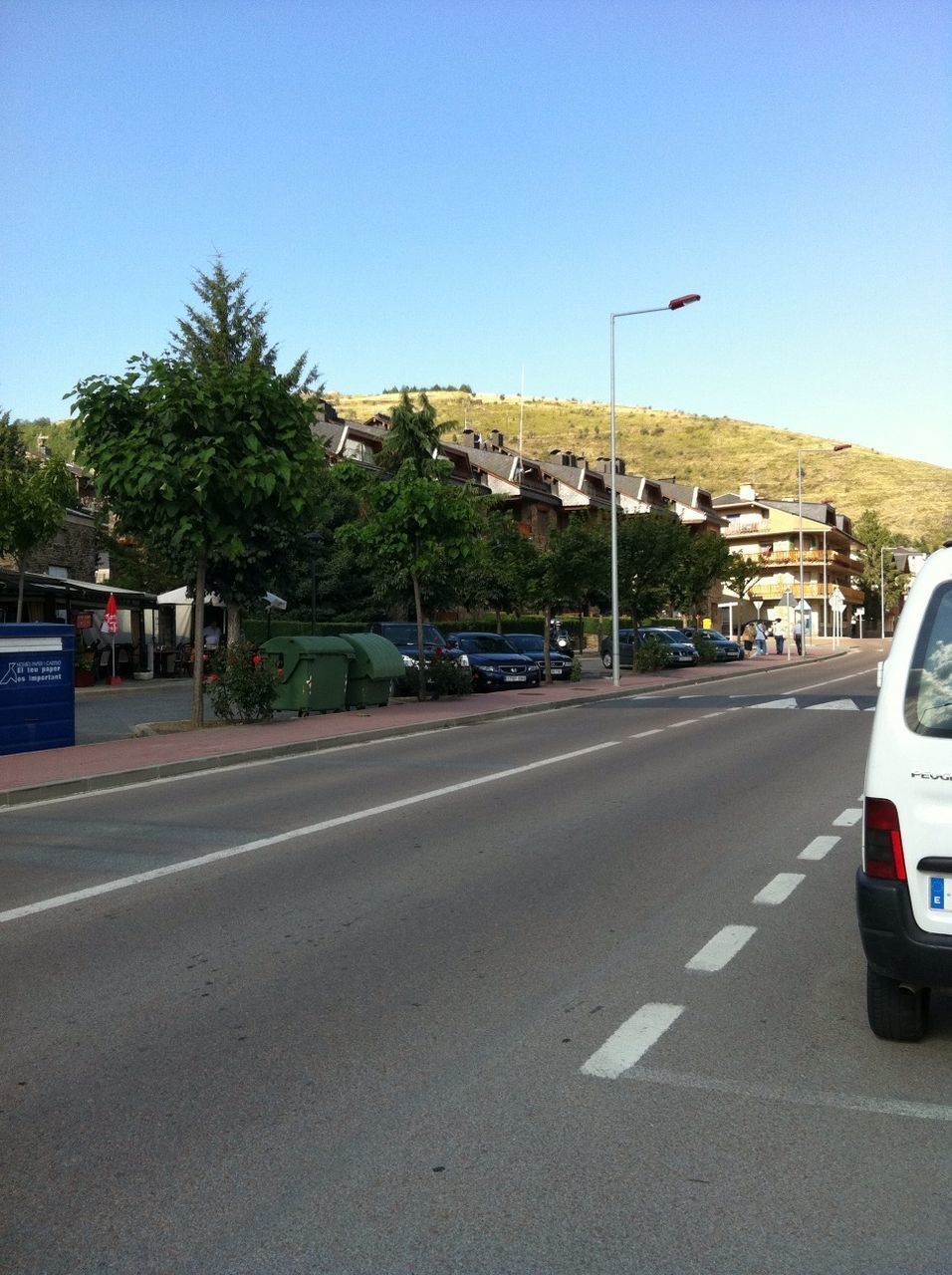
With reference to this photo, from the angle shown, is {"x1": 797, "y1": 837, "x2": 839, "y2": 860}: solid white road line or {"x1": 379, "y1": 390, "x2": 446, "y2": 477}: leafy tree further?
{"x1": 379, "y1": 390, "x2": 446, "y2": 477}: leafy tree

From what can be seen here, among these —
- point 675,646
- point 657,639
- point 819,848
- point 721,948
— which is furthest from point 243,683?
point 675,646

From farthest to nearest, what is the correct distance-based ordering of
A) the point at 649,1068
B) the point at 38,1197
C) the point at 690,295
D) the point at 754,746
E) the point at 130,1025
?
the point at 690,295 < the point at 754,746 < the point at 130,1025 < the point at 649,1068 < the point at 38,1197

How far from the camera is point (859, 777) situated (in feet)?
42.2

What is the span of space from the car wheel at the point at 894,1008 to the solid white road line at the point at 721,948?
1053 millimetres

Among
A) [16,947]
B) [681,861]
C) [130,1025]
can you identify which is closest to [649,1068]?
[130,1025]

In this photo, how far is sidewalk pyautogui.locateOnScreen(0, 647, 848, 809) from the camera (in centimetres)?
1304

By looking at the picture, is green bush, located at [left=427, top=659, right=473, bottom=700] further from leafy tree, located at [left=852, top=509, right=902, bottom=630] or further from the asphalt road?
leafy tree, located at [left=852, top=509, right=902, bottom=630]

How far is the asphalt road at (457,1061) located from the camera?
131 inches

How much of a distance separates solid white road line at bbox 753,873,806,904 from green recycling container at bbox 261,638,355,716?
1372 centimetres

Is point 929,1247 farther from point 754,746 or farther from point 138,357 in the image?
point 138,357

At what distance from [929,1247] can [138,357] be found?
17.6m

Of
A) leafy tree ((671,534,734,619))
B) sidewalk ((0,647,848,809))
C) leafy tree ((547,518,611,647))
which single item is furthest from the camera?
leafy tree ((671,534,734,619))

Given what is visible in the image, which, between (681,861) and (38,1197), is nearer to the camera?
(38,1197)

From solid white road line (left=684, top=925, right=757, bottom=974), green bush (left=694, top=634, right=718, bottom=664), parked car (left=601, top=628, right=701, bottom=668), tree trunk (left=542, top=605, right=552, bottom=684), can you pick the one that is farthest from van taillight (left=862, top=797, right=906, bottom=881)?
green bush (left=694, top=634, right=718, bottom=664)
